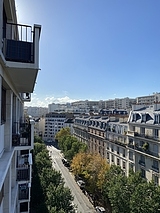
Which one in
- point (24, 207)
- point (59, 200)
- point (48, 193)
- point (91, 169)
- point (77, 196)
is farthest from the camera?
point (77, 196)

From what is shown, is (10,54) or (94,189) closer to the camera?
(10,54)

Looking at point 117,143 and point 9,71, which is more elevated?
point 9,71

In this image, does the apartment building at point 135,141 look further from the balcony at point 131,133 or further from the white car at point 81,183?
the white car at point 81,183

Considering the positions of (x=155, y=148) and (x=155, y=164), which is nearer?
(x=155, y=164)

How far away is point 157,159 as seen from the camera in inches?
992

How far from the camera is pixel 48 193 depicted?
20.2m

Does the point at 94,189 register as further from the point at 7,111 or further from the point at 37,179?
the point at 7,111

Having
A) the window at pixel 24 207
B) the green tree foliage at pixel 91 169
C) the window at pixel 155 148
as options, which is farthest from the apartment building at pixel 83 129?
the window at pixel 24 207

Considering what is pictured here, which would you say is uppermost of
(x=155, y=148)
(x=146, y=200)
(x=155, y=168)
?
(x=155, y=148)

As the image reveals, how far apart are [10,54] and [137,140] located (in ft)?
88.7

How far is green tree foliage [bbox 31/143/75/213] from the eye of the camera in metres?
19.3

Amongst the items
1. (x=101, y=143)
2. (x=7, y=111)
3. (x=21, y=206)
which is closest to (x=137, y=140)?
(x=101, y=143)

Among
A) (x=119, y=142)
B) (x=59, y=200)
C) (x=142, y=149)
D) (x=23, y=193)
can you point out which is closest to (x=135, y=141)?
(x=142, y=149)

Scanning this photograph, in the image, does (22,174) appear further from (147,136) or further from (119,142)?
(119,142)
